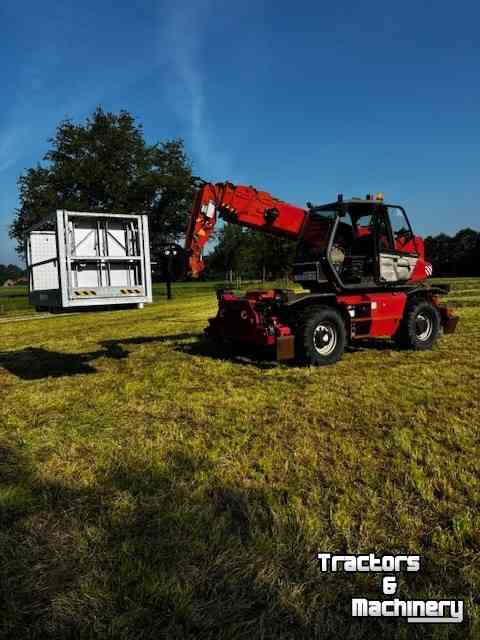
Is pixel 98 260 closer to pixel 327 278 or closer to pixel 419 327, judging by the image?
pixel 327 278

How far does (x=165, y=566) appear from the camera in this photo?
8.43 ft

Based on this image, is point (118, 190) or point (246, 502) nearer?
point (246, 502)

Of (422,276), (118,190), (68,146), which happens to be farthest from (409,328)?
(68,146)

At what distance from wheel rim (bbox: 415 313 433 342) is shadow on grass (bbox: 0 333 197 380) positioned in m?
5.56

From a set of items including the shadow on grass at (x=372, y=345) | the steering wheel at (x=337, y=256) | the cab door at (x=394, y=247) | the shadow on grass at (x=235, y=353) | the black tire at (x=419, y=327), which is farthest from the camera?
the shadow on grass at (x=372, y=345)

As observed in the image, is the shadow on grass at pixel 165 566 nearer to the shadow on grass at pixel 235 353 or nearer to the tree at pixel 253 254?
the shadow on grass at pixel 235 353

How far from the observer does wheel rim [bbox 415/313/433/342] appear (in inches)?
374

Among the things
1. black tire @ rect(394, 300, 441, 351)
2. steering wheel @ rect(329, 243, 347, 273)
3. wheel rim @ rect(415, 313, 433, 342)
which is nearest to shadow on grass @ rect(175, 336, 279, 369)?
steering wheel @ rect(329, 243, 347, 273)

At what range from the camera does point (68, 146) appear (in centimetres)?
3531

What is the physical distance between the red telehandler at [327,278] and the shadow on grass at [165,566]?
4.79 metres

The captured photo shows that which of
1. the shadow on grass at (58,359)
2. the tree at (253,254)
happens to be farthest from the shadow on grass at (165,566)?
the tree at (253,254)

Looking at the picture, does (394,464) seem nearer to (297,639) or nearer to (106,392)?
(297,639)

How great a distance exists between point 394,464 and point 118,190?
33671 millimetres

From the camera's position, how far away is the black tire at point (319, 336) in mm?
7820
